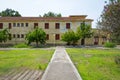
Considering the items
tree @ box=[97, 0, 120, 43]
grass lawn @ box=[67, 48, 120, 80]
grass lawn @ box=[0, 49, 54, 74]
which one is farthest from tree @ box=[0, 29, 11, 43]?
tree @ box=[97, 0, 120, 43]

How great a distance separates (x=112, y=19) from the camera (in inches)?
901

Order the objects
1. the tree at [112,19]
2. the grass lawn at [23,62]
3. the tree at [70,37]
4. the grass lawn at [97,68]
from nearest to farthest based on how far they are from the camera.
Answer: the grass lawn at [97,68] → the grass lawn at [23,62] → the tree at [112,19] → the tree at [70,37]

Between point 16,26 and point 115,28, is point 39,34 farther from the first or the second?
point 115,28

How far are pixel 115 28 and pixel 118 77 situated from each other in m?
7.69

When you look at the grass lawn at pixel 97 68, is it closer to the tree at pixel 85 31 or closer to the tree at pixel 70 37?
the tree at pixel 70 37

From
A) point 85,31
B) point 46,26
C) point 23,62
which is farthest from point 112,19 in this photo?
point 46,26

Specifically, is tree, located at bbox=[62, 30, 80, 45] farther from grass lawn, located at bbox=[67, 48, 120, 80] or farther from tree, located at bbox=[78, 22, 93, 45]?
grass lawn, located at bbox=[67, 48, 120, 80]

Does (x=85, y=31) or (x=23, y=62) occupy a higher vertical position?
(x=85, y=31)

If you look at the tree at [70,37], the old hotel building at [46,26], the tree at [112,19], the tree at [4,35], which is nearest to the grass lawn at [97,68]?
the tree at [112,19]

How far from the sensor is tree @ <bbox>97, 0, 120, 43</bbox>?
22.4m

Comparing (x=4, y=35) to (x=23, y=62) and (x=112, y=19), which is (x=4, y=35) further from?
(x=112, y=19)

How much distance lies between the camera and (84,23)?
63562 mm

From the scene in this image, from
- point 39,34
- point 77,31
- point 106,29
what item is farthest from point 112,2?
point 77,31

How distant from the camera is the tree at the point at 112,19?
2238 cm
